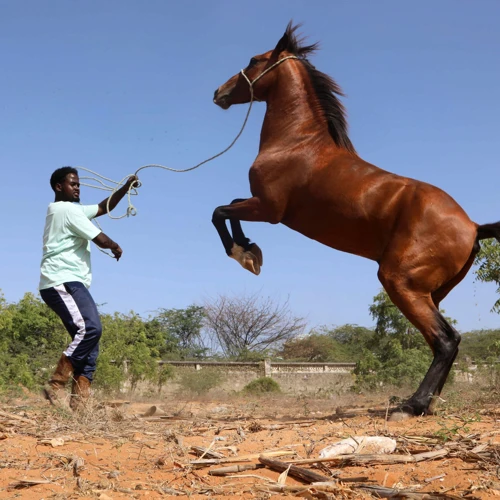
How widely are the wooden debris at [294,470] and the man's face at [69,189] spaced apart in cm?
330

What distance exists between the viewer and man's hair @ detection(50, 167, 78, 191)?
5617 mm

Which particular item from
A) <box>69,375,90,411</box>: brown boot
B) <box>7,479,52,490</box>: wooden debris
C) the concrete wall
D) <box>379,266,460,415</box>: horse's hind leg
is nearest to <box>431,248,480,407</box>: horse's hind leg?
<box>379,266,460,415</box>: horse's hind leg

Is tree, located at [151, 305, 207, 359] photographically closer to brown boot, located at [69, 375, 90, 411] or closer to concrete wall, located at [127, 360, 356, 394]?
concrete wall, located at [127, 360, 356, 394]

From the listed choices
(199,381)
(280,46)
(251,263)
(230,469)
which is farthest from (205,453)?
(199,381)

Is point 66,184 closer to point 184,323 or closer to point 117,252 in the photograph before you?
point 117,252

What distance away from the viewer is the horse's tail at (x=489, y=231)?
208 inches

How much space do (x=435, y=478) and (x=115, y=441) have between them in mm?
2192

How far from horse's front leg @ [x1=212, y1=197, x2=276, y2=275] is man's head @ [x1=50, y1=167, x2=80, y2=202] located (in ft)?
4.48

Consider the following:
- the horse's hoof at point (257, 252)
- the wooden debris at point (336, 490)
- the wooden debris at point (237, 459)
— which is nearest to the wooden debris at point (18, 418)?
the wooden debris at point (237, 459)

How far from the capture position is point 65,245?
5.26 metres

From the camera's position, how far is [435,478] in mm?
3072

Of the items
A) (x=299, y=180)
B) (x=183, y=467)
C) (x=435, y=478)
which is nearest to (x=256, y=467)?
(x=183, y=467)

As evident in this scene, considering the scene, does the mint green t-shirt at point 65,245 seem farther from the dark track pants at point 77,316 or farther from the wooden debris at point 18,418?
the wooden debris at point 18,418

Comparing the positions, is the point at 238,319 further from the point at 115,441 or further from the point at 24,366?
the point at 115,441
